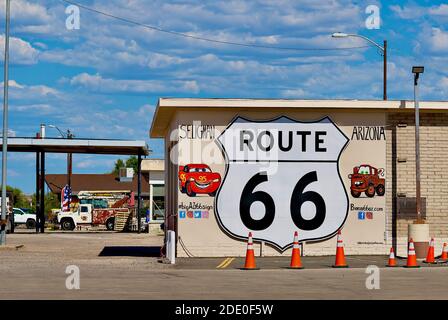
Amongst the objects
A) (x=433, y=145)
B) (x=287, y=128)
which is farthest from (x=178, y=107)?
(x=433, y=145)

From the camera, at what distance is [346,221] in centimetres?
2945

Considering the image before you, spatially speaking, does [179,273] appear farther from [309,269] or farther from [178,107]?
[178,107]

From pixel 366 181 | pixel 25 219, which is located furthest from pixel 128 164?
pixel 366 181

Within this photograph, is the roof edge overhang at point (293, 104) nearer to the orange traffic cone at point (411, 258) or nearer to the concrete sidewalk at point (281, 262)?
the concrete sidewalk at point (281, 262)

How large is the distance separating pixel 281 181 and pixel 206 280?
912cm

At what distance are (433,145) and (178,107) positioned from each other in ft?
25.4

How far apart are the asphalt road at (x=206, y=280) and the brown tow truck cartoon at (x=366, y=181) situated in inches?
88.9

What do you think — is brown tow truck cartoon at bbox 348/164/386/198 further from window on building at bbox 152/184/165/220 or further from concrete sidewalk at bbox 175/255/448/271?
window on building at bbox 152/184/165/220

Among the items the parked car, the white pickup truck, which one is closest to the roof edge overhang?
the white pickup truck

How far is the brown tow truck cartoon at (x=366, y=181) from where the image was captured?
29.6 metres

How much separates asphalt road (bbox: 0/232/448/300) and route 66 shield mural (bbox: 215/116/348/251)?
4.32 ft

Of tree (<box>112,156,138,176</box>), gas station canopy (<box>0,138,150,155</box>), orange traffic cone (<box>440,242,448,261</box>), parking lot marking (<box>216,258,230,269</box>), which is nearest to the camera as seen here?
parking lot marking (<box>216,258,230,269</box>)

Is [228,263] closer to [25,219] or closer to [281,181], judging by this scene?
[281,181]

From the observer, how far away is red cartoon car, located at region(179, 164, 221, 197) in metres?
28.8
